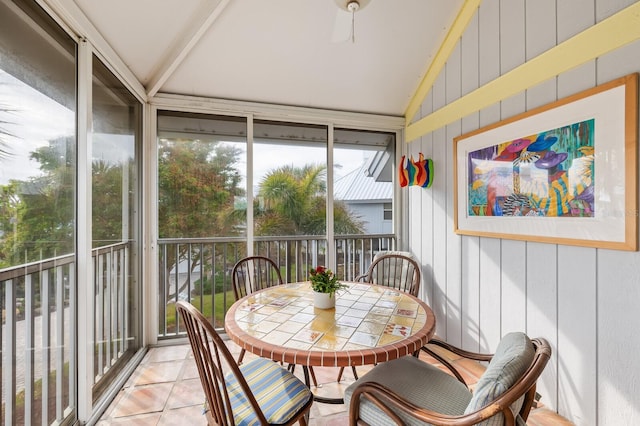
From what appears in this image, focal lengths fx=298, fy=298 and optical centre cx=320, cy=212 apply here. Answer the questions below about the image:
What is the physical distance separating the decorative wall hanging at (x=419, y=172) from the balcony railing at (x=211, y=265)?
1.15 m

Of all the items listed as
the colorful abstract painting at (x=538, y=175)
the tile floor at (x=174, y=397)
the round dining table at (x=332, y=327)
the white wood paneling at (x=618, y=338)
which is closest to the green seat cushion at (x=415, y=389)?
the round dining table at (x=332, y=327)

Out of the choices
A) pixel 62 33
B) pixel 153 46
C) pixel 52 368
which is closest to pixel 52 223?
pixel 52 368

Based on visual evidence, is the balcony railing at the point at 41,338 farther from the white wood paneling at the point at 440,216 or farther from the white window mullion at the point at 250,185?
the white wood paneling at the point at 440,216

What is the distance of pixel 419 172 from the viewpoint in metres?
3.00

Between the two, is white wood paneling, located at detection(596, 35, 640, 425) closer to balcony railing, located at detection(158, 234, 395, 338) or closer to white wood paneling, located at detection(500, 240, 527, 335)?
white wood paneling, located at detection(500, 240, 527, 335)

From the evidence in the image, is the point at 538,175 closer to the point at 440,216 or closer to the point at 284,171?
the point at 440,216

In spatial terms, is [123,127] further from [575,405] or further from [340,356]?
[575,405]

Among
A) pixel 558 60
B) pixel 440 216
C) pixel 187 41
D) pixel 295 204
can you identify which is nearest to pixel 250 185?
pixel 295 204

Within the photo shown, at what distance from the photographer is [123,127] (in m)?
2.42

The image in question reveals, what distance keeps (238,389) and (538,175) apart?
7.11 ft

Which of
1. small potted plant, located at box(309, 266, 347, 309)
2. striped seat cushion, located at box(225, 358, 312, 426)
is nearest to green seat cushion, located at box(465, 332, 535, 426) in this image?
striped seat cushion, located at box(225, 358, 312, 426)

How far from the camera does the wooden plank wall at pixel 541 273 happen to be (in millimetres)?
1535

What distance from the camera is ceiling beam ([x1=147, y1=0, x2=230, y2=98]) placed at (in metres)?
2.09

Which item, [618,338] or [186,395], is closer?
[618,338]
